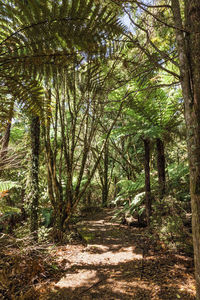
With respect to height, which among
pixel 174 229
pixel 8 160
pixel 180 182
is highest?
pixel 8 160

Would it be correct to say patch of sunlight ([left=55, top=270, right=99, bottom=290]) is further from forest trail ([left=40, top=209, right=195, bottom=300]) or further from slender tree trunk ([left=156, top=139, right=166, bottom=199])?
slender tree trunk ([left=156, top=139, right=166, bottom=199])

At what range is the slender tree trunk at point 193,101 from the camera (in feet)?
5.44

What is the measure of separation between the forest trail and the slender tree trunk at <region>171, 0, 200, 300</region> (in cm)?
117

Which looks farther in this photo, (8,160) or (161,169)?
(161,169)

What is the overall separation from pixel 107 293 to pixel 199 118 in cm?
292

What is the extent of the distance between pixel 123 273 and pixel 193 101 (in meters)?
3.19

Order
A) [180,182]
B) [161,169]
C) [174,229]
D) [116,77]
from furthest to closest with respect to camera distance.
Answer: [180,182] → [161,169] → [116,77] → [174,229]

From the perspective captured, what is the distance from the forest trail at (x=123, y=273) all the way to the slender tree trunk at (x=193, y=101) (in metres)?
1.17

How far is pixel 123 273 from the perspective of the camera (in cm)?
309

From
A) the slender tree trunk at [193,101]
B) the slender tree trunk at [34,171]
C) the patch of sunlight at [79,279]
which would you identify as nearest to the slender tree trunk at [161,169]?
the patch of sunlight at [79,279]

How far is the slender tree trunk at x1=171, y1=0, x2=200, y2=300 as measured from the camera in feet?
5.44

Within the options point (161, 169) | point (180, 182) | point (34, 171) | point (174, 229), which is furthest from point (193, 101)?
point (34, 171)

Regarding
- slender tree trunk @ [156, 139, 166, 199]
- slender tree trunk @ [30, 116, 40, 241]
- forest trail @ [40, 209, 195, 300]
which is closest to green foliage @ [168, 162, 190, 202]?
slender tree trunk @ [156, 139, 166, 199]

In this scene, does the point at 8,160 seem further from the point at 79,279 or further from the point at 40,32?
the point at 40,32
